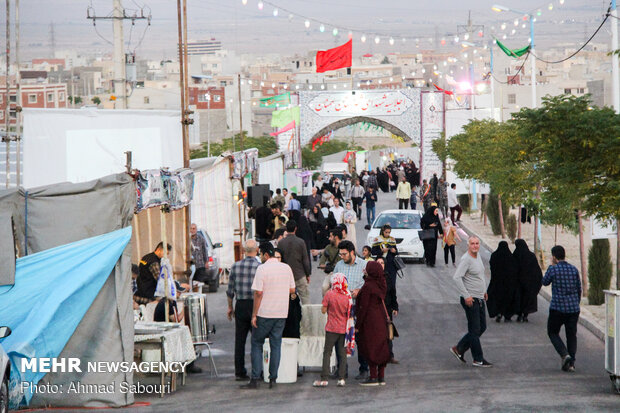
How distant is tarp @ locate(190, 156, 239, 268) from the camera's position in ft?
68.9

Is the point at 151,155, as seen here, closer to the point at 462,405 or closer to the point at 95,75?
the point at 462,405

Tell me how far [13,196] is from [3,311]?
1294 millimetres

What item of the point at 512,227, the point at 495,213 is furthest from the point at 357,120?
the point at 512,227

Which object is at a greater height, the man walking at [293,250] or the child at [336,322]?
the man walking at [293,250]

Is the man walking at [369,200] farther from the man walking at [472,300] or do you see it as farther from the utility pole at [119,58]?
the man walking at [472,300]

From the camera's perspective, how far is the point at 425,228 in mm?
25391

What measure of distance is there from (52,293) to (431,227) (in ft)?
50.5

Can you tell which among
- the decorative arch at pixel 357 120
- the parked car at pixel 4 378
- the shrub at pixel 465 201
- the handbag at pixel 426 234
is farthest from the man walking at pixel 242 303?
the decorative arch at pixel 357 120

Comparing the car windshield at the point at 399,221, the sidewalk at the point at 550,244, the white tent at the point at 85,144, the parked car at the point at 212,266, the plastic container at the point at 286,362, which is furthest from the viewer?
the car windshield at the point at 399,221

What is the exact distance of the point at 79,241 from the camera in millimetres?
11102

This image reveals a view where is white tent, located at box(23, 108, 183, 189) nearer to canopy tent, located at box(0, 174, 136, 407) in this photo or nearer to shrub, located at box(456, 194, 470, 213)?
canopy tent, located at box(0, 174, 136, 407)

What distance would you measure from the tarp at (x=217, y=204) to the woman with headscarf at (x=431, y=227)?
5.04 m

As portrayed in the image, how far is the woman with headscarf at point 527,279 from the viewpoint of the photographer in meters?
17.0

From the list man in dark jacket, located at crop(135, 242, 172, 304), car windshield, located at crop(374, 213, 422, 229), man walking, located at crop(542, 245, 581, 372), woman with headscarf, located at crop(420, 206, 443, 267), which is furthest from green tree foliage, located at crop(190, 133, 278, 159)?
man walking, located at crop(542, 245, 581, 372)
